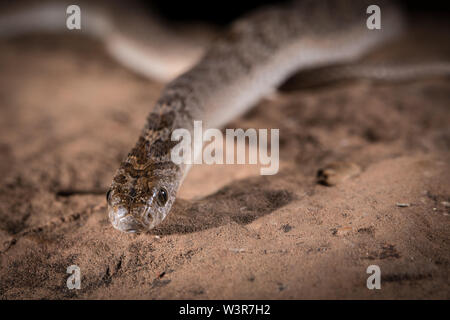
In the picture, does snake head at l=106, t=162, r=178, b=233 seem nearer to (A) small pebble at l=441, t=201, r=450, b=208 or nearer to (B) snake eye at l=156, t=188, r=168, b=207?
(B) snake eye at l=156, t=188, r=168, b=207

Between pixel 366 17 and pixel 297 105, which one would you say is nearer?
pixel 297 105

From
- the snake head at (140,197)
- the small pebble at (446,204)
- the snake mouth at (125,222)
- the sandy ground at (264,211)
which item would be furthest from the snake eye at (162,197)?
the small pebble at (446,204)

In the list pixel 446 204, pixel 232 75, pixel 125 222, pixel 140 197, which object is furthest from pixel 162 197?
pixel 232 75

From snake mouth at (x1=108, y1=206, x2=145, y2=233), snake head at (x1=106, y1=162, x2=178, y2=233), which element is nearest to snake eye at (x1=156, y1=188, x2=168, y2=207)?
snake head at (x1=106, y1=162, x2=178, y2=233)

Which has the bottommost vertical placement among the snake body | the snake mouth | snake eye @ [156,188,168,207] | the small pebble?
the snake mouth

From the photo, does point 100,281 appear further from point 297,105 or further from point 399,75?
point 399,75

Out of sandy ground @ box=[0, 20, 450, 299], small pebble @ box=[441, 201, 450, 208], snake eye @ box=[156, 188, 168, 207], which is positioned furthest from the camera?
snake eye @ box=[156, 188, 168, 207]
